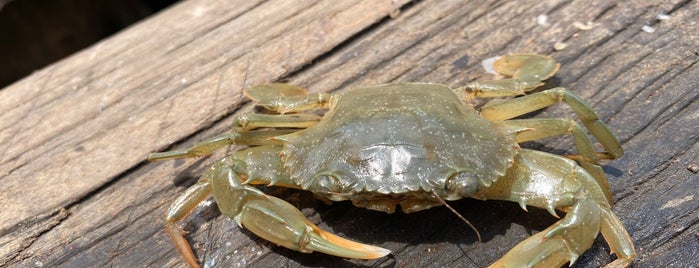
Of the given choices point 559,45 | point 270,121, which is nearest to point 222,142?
point 270,121

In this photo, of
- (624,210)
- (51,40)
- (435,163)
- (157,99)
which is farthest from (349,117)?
(51,40)

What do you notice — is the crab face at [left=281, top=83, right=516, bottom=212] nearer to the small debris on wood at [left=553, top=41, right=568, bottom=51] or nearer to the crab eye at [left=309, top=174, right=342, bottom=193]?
the crab eye at [left=309, top=174, right=342, bottom=193]

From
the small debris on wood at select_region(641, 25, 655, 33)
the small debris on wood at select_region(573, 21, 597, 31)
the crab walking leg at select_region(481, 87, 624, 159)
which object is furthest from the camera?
the small debris on wood at select_region(573, 21, 597, 31)

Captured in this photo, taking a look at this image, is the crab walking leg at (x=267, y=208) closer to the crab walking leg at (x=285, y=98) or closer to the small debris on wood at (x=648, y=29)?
the crab walking leg at (x=285, y=98)

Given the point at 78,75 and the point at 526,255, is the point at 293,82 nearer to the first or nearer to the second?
the point at 78,75

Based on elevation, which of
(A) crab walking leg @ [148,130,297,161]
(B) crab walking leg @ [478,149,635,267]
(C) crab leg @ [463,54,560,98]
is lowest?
(B) crab walking leg @ [478,149,635,267]

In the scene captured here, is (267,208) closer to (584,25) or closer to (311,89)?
(311,89)

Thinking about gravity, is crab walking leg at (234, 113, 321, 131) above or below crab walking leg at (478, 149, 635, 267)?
above

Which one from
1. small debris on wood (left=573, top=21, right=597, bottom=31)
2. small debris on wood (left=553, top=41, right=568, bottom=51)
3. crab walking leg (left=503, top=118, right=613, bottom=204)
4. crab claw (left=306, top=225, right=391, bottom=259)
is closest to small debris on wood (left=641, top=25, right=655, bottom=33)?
small debris on wood (left=573, top=21, right=597, bottom=31)
